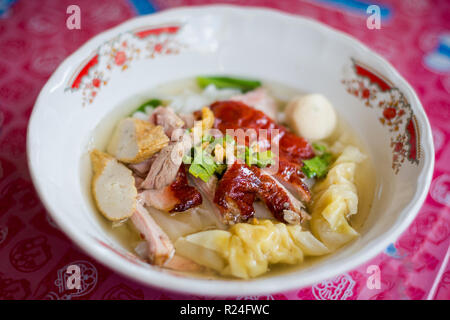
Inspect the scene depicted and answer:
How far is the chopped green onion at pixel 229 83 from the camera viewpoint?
3279mm

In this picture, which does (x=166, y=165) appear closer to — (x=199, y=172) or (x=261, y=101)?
(x=199, y=172)

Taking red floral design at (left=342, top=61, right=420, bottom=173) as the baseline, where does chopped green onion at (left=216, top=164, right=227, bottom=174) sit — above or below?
below

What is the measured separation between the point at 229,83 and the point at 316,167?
109cm

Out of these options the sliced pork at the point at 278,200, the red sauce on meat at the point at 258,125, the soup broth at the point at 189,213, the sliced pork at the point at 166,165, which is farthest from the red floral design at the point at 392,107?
the sliced pork at the point at 166,165

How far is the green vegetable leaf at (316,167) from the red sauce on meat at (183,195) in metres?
0.72

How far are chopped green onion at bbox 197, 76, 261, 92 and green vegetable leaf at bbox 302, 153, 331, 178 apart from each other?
35.5 inches

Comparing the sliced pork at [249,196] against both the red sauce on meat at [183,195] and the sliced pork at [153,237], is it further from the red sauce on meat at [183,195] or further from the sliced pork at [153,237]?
the sliced pork at [153,237]

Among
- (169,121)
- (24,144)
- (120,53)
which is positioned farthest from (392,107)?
(24,144)

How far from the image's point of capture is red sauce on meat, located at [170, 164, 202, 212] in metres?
2.39

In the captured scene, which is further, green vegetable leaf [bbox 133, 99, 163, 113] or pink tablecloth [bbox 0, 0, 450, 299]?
green vegetable leaf [bbox 133, 99, 163, 113]

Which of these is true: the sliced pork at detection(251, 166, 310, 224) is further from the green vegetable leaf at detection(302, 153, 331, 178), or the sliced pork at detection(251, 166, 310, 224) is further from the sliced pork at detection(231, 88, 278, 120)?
the sliced pork at detection(231, 88, 278, 120)

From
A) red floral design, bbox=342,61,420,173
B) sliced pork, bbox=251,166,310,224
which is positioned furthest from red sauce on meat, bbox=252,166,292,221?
red floral design, bbox=342,61,420,173
